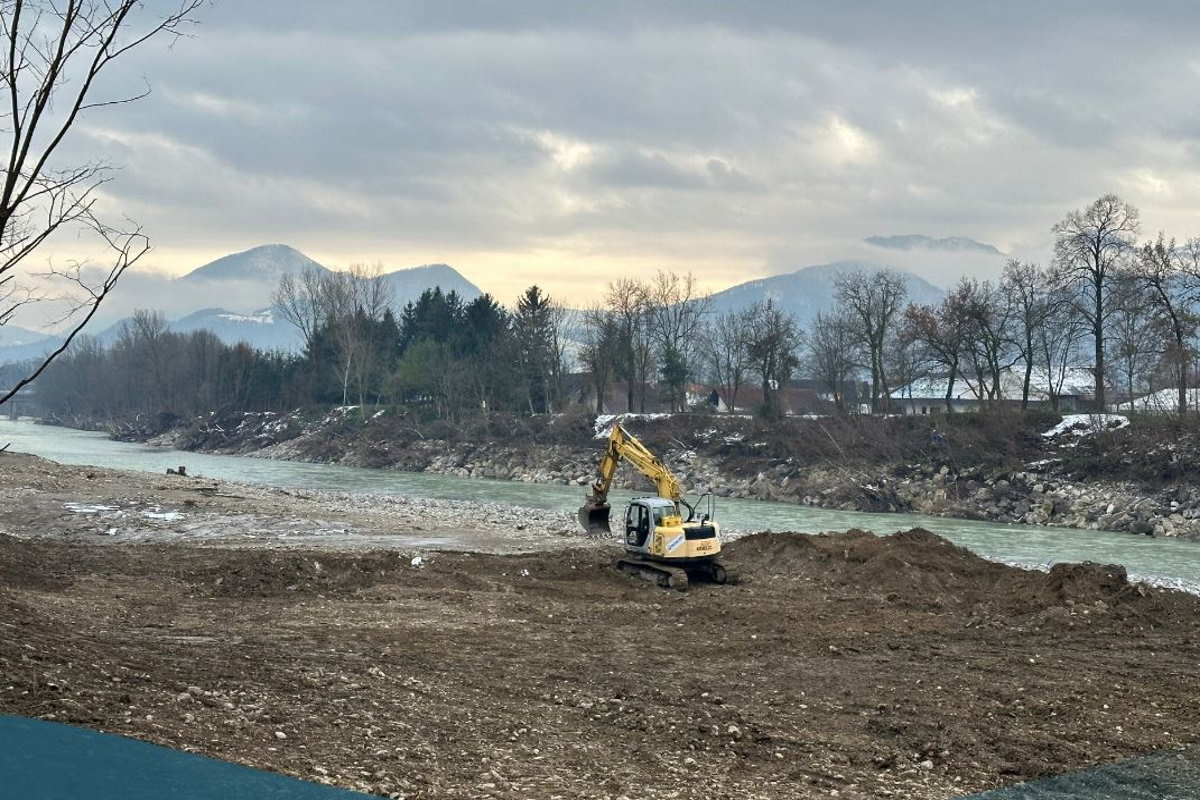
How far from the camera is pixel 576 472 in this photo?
216 ft

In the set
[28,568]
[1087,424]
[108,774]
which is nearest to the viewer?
[108,774]

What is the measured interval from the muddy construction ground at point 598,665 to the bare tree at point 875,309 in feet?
154

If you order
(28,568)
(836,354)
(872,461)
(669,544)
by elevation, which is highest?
(836,354)

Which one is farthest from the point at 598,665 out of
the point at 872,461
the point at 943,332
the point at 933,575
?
the point at 943,332

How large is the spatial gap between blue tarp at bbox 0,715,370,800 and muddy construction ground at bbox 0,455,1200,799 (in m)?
1.51

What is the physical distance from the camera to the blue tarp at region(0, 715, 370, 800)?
22.1 ft

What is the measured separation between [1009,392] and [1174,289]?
23.3 meters

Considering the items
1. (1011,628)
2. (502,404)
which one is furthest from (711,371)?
(1011,628)

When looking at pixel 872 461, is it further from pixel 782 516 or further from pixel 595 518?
pixel 595 518

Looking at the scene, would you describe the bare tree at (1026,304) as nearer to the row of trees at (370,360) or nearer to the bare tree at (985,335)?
the bare tree at (985,335)

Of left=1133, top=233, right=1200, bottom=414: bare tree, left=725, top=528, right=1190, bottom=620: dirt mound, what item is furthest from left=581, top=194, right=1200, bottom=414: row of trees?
left=725, top=528, right=1190, bottom=620: dirt mound

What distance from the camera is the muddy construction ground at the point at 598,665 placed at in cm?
1016

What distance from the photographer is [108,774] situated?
22.8 ft

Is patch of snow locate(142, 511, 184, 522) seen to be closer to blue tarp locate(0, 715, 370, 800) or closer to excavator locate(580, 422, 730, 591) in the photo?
excavator locate(580, 422, 730, 591)
